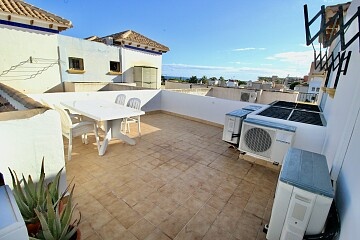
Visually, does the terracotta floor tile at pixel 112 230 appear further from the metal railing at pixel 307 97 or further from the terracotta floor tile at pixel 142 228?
the metal railing at pixel 307 97

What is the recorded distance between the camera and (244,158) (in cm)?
315

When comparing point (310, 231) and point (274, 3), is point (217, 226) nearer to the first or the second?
point (310, 231)

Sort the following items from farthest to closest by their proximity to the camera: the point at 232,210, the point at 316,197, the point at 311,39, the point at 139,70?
the point at 139,70 → the point at 232,210 → the point at 311,39 → the point at 316,197

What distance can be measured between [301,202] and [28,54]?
825cm

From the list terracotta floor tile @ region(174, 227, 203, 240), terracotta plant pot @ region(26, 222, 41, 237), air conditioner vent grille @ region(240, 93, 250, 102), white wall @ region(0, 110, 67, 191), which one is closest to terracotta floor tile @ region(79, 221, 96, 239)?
terracotta plant pot @ region(26, 222, 41, 237)

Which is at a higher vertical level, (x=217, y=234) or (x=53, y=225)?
(x=53, y=225)

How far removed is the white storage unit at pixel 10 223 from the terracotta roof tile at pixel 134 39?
29.7 feet

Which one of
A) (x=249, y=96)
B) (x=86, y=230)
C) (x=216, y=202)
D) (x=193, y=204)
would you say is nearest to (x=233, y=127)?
(x=216, y=202)

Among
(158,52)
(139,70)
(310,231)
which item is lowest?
(310,231)

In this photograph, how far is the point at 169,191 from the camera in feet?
7.15

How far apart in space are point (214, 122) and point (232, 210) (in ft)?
11.0

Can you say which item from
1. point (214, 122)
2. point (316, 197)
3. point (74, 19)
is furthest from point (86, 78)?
point (316, 197)

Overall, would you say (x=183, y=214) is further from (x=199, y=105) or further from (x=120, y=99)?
(x=199, y=105)

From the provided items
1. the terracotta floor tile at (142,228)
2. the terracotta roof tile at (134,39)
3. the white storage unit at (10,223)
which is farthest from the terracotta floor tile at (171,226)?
the terracotta roof tile at (134,39)
